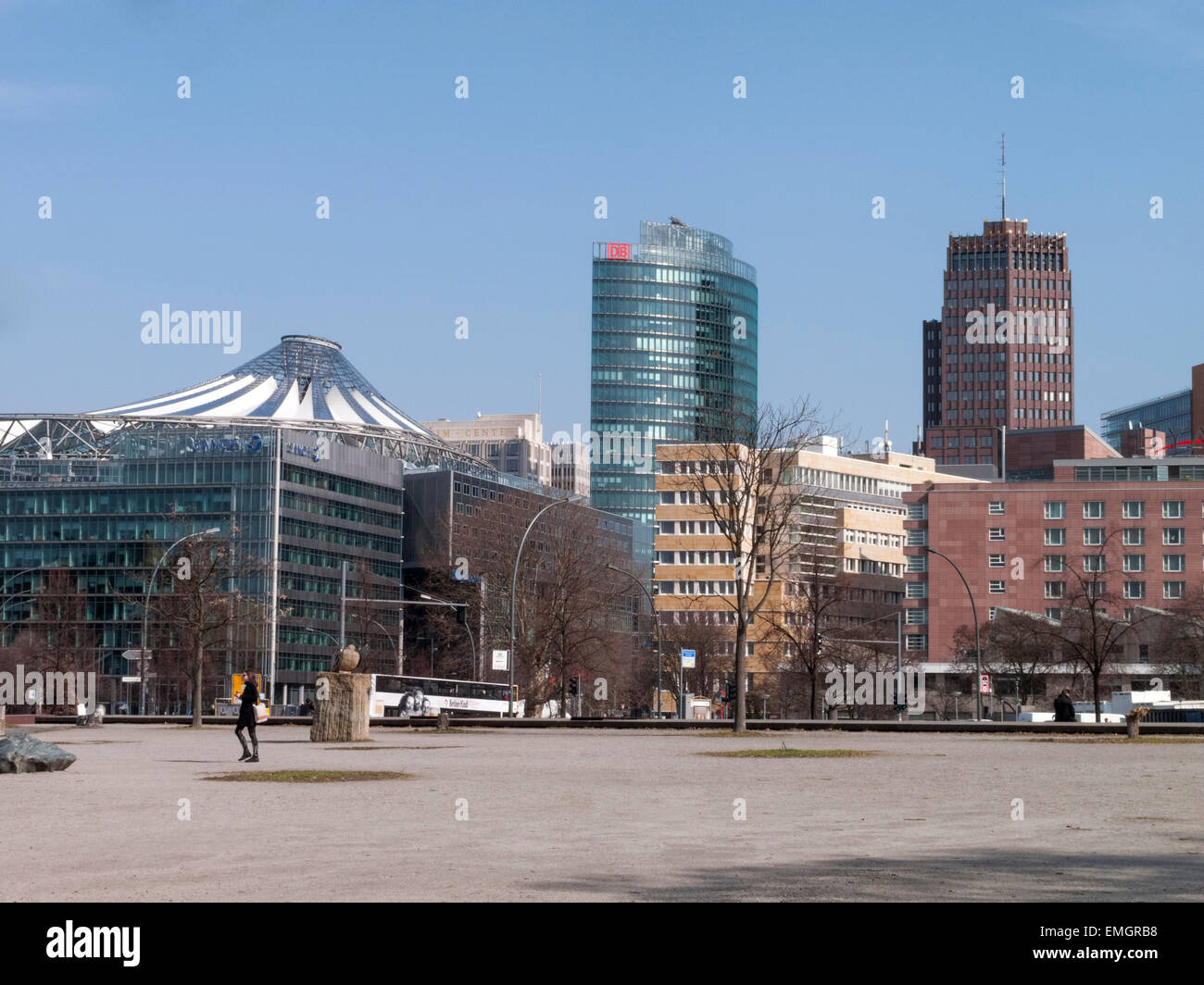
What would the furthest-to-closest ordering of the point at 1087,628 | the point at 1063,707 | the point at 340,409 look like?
the point at 340,409 < the point at 1087,628 < the point at 1063,707

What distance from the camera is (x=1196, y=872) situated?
1098 cm

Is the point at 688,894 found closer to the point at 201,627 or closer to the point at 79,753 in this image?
the point at 79,753

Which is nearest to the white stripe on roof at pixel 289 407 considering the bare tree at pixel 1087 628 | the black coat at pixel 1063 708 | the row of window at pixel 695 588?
the row of window at pixel 695 588

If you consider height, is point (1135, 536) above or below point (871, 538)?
below

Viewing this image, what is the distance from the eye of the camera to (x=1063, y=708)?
48781 mm

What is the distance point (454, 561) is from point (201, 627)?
25233 millimetres

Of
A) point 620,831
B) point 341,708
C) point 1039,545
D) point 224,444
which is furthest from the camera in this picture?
point 224,444

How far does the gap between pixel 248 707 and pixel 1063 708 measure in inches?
1133

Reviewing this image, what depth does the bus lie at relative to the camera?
66.4m

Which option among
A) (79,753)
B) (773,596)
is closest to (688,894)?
(79,753)

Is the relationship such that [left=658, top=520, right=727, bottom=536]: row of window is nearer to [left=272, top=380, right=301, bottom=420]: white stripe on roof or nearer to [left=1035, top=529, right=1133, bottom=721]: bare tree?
[left=272, top=380, right=301, bottom=420]: white stripe on roof

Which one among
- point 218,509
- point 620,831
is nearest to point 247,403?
point 218,509

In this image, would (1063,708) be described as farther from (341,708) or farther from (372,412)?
(372,412)

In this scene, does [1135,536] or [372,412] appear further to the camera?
[372,412]
